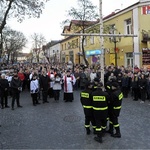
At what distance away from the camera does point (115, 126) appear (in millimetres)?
6637

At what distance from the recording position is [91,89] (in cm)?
679

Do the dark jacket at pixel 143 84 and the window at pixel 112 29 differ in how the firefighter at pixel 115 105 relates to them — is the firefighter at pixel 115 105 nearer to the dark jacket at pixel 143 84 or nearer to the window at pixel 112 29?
the dark jacket at pixel 143 84

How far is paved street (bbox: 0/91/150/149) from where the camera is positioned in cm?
613

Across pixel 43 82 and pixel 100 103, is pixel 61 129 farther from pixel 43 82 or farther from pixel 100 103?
pixel 43 82

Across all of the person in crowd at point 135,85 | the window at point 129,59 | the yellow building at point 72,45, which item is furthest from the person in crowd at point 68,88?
the yellow building at point 72,45

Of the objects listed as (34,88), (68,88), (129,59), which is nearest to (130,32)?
(129,59)

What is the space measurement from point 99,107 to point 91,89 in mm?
691

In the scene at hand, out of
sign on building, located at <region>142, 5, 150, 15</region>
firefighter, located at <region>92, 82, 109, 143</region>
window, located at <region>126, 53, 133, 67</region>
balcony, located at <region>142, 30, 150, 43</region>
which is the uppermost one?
sign on building, located at <region>142, 5, 150, 15</region>

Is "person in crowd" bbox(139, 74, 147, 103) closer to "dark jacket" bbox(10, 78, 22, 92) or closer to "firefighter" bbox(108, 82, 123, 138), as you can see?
"firefighter" bbox(108, 82, 123, 138)

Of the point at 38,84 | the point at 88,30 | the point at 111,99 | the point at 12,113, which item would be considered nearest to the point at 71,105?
the point at 38,84

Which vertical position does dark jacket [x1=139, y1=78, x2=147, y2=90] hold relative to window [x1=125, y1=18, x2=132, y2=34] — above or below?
below

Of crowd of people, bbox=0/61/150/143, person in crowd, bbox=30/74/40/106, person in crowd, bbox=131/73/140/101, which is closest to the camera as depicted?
crowd of people, bbox=0/61/150/143

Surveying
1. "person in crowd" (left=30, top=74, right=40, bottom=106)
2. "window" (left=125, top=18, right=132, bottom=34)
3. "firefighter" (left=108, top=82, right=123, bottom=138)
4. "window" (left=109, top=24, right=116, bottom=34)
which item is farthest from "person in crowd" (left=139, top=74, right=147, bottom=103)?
"window" (left=109, top=24, right=116, bottom=34)

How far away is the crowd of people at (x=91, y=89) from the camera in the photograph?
643cm
